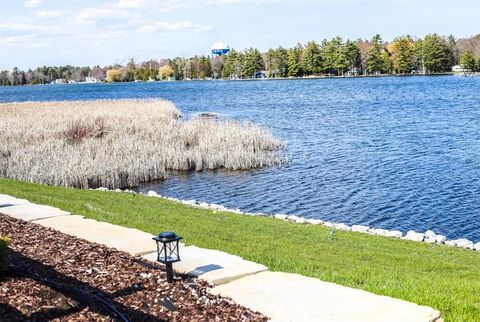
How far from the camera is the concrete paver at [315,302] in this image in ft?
14.1

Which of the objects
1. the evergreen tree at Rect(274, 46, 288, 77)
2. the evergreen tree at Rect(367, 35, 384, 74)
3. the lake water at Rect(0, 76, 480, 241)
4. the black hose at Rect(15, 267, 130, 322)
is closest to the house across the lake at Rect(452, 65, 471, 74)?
the evergreen tree at Rect(367, 35, 384, 74)

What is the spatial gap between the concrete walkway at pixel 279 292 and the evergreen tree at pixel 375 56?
110166mm

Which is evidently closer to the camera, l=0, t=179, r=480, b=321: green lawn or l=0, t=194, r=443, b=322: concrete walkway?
l=0, t=194, r=443, b=322: concrete walkway

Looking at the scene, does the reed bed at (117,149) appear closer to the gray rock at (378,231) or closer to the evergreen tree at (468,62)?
the gray rock at (378,231)

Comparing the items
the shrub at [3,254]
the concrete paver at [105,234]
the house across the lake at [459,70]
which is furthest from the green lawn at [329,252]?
the house across the lake at [459,70]

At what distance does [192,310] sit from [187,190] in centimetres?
1467

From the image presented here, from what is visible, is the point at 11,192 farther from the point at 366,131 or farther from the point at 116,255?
the point at 366,131

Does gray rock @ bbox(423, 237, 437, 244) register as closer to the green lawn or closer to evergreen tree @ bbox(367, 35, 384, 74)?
the green lawn

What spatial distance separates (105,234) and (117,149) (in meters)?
15.6

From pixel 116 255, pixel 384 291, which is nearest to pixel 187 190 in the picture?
pixel 116 255

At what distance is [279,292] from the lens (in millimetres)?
4938

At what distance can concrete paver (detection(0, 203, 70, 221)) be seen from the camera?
822 cm

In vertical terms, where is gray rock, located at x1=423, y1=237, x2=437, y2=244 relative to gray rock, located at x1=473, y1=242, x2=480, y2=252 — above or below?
above

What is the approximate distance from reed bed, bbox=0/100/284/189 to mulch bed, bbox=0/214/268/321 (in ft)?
42.6
